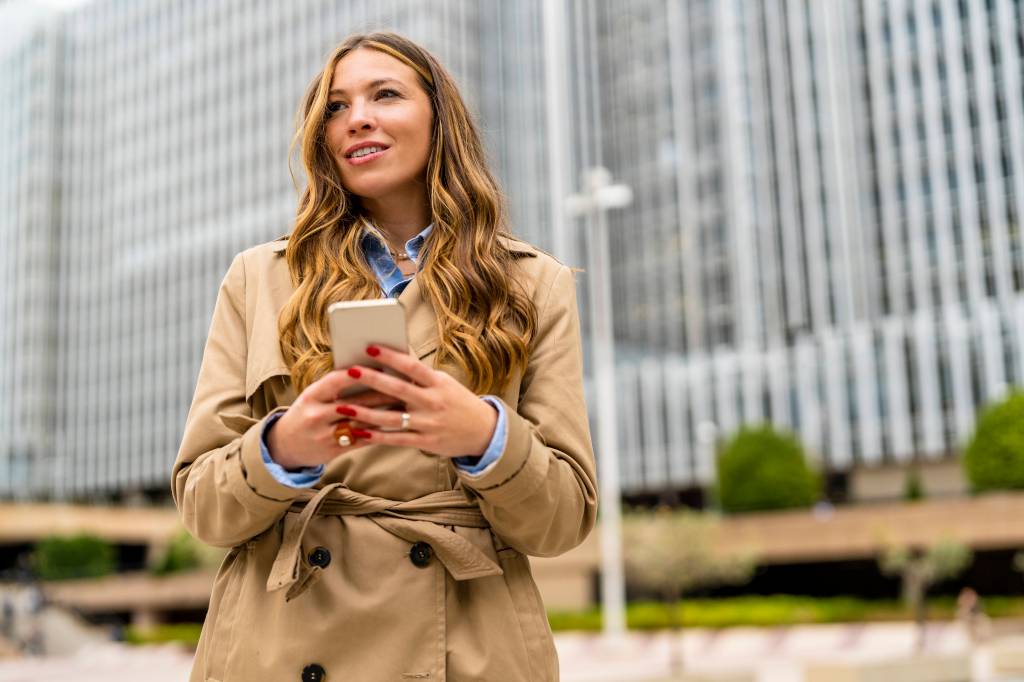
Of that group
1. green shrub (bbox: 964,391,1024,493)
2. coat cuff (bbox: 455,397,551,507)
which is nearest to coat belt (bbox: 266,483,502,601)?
coat cuff (bbox: 455,397,551,507)

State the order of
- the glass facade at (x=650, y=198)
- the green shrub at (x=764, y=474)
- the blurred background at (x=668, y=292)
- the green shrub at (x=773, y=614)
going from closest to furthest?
the green shrub at (x=773, y=614) → the blurred background at (x=668, y=292) → the green shrub at (x=764, y=474) → the glass facade at (x=650, y=198)

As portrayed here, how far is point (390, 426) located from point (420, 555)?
31 cm

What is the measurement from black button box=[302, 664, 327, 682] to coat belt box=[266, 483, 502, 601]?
118 mm

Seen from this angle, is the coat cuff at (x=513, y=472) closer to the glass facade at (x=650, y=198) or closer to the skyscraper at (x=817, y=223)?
the skyscraper at (x=817, y=223)

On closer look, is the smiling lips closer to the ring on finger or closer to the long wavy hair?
the long wavy hair

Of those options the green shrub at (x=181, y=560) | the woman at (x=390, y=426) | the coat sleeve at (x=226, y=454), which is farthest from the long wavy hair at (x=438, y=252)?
the green shrub at (x=181, y=560)

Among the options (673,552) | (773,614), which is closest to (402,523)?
(673,552)

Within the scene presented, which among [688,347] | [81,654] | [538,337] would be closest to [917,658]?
[538,337]

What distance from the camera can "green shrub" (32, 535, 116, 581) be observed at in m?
51.2

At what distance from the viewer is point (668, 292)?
6750 cm

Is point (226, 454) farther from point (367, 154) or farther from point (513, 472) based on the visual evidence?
point (367, 154)

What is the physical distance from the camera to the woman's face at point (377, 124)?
219 centimetres

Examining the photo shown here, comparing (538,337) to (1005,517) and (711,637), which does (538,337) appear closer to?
(711,637)

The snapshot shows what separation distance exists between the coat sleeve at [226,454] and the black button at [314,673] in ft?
0.81
